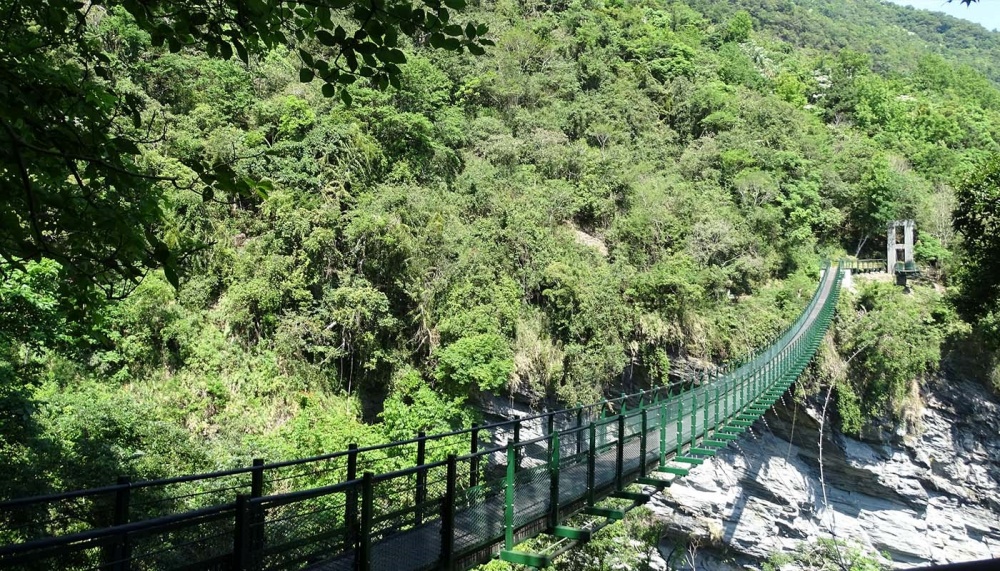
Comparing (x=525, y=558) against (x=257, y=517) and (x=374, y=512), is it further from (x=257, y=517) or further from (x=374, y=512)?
(x=257, y=517)

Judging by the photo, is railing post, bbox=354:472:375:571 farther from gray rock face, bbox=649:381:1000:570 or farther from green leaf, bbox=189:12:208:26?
gray rock face, bbox=649:381:1000:570

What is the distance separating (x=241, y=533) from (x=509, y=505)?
214cm

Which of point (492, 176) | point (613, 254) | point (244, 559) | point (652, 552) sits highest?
point (492, 176)

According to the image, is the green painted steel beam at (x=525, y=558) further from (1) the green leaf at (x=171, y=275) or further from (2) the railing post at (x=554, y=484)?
(1) the green leaf at (x=171, y=275)

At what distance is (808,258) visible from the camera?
20.0 metres

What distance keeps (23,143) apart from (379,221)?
36.5 ft

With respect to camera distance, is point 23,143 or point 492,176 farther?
point 492,176

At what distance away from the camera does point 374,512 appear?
5.23m

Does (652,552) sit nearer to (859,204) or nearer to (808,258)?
(808,258)

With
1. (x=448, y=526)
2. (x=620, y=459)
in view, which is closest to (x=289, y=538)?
(x=448, y=526)

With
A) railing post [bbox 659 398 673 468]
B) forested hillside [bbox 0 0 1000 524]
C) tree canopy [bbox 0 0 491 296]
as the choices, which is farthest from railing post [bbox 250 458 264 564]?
railing post [bbox 659 398 673 468]

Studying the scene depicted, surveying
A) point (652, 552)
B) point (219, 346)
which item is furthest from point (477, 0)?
point (652, 552)

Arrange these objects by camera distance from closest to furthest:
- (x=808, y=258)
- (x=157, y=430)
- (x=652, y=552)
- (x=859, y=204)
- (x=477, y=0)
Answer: (x=157, y=430) → (x=652, y=552) → (x=808, y=258) → (x=859, y=204) → (x=477, y=0)

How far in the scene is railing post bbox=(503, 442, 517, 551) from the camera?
4254 millimetres
